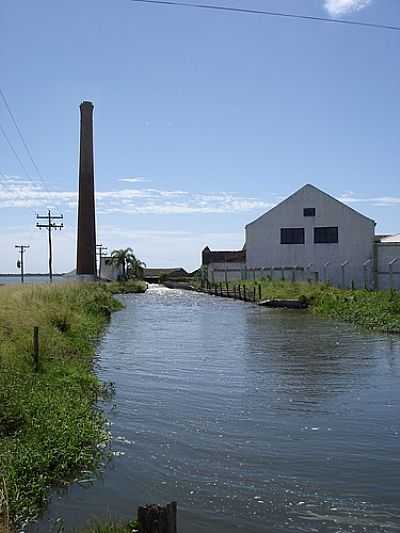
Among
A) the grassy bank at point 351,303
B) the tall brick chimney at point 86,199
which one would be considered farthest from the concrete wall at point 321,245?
the tall brick chimney at point 86,199

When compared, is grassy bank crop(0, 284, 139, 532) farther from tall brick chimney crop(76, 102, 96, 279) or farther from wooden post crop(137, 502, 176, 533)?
tall brick chimney crop(76, 102, 96, 279)

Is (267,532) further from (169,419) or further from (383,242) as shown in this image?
(383,242)

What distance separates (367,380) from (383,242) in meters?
42.5

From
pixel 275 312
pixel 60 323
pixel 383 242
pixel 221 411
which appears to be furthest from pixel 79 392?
pixel 383 242

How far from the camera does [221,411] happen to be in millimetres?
12164

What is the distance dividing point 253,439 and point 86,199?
49236 mm

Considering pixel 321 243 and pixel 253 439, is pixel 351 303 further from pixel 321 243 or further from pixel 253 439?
pixel 253 439

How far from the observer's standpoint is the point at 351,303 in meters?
35.7

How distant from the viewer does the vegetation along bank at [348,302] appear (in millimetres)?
28969

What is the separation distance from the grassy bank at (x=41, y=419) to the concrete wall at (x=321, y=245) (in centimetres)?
4158

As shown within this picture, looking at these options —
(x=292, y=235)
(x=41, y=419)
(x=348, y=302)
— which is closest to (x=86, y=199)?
(x=292, y=235)

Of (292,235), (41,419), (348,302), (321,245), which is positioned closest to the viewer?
(41,419)

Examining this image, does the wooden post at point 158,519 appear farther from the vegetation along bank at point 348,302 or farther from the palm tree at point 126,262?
the palm tree at point 126,262

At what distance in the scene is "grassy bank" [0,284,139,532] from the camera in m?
7.50
